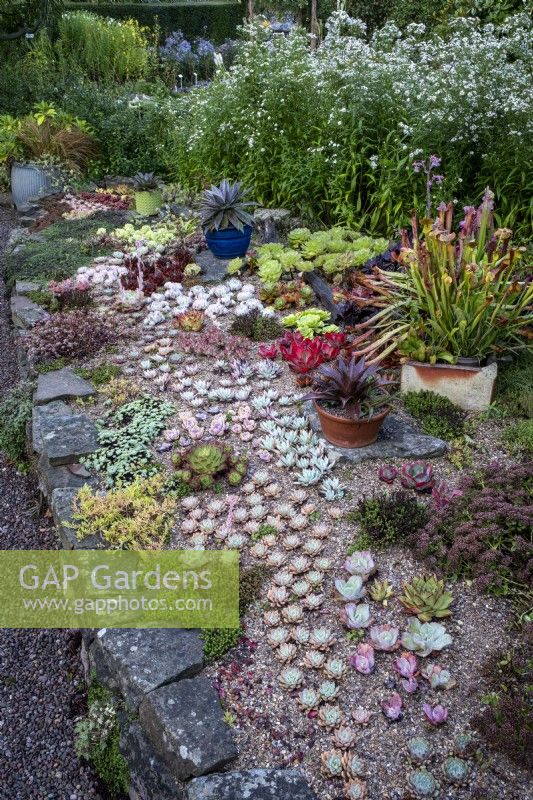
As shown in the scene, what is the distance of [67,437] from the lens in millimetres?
3857

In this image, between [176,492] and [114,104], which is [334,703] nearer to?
[176,492]

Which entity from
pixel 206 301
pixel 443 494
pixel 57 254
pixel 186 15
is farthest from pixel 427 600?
pixel 186 15

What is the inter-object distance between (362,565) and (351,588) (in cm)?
13

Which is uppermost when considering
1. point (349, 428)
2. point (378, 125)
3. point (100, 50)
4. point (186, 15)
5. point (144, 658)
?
point (186, 15)

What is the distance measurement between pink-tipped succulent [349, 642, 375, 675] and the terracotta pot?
4.03ft

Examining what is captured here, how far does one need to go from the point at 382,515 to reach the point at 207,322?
8.68 feet

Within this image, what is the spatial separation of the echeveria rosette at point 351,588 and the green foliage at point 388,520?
0.91ft

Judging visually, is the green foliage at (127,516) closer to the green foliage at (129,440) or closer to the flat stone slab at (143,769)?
Answer: the green foliage at (129,440)

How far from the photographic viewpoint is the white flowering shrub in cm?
573

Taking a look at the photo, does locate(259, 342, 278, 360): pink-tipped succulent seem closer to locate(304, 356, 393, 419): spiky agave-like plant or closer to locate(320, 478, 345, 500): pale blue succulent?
locate(304, 356, 393, 419): spiky agave-like plant

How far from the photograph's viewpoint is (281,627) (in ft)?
8.84

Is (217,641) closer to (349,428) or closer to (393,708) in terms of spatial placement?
(393,708)

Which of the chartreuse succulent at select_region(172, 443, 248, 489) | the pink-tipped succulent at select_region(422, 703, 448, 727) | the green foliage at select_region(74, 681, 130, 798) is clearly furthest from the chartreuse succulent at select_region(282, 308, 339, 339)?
the pink-tipped succulent at select_region(422, 703, 448, 727)

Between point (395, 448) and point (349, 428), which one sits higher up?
point (349, 428)
